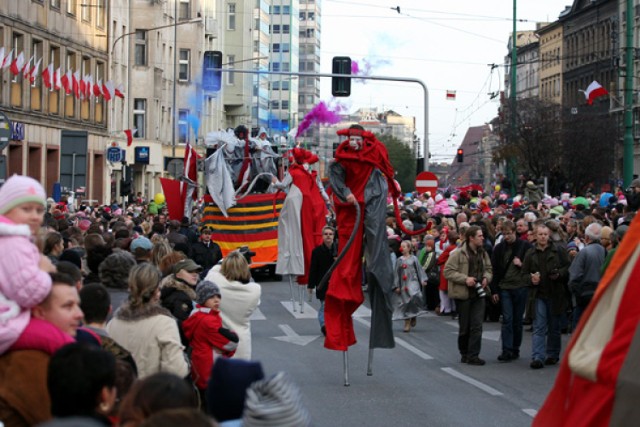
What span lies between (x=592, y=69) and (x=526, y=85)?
34.9 m

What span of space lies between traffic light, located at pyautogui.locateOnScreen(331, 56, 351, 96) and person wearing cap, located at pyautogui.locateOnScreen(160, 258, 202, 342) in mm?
26650

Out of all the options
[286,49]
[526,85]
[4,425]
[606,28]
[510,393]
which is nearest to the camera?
[4,425]

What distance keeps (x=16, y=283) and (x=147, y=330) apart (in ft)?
7.70

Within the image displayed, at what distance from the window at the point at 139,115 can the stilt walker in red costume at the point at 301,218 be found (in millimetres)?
47766

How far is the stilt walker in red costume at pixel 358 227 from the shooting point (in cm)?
1423

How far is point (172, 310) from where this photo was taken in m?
10.3

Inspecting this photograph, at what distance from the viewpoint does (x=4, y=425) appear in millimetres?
5812

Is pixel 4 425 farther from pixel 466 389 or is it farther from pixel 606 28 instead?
pixel 606 28

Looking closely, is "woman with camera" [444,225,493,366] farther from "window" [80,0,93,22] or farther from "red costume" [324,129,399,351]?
"window" [80,0,93,22]

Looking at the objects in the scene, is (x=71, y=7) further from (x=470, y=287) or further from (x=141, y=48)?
(x=470, y=287)

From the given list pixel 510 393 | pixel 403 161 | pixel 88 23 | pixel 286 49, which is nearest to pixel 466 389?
pixel 510 393

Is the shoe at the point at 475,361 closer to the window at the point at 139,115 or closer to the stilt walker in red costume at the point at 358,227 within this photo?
the stilt walker in red costume at the point at 358,227

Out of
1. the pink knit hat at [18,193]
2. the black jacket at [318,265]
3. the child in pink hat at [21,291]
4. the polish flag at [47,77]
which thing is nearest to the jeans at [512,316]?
the black jacket at [318,265]

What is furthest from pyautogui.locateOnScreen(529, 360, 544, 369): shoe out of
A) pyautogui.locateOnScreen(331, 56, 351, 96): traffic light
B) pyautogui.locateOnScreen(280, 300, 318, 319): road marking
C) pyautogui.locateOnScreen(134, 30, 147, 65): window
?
pyautogui.locateOnScreen(134, 30, 147, 65): window
